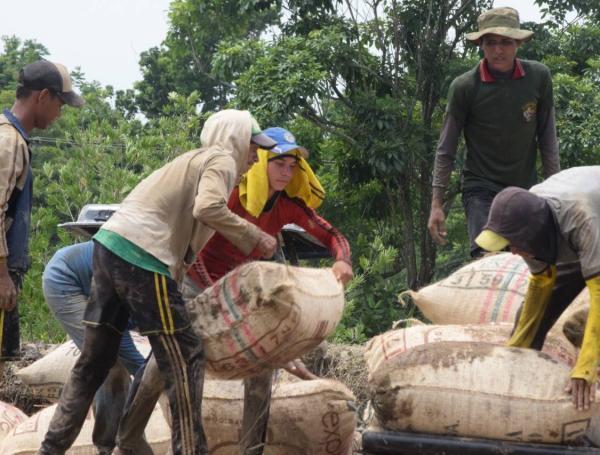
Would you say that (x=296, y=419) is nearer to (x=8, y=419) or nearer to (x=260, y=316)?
(x=260, y=316)

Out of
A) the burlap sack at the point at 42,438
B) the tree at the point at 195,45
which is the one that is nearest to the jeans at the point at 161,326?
the burlap sack at the point at 42,438

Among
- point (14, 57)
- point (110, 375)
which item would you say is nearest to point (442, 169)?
point (110, 375)

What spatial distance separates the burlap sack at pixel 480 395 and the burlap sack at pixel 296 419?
702mm

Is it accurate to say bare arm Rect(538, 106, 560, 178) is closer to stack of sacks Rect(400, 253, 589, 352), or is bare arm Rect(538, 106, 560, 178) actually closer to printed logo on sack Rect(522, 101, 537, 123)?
printed logo on sack Rect(522, 101, 537, 123)

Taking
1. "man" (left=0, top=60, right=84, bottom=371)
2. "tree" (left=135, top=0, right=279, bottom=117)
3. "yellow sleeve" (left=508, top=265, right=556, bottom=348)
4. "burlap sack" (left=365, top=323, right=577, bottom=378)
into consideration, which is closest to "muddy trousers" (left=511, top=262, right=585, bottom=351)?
"yellow sleeve" (left=508, top=265, right=556, bottom=348)

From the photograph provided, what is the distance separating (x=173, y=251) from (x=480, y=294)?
1.62 metres

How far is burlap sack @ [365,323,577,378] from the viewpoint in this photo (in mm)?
4375

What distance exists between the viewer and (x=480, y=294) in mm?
5012

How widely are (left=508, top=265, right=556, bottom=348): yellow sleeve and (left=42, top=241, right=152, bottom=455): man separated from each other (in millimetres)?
1653

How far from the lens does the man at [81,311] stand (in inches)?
191

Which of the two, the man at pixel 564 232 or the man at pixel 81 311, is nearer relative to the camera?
the man at pixel 564 232

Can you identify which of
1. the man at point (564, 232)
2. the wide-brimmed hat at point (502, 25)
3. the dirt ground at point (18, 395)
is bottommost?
the dirt ground at point (18, 395)

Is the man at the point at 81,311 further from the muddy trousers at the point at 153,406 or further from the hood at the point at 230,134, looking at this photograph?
the hood at the point at 230,134

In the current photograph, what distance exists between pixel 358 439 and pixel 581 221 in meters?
2.00
